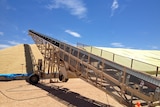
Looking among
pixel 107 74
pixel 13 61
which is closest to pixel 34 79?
pixel 107 74

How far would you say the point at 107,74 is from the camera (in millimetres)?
12008

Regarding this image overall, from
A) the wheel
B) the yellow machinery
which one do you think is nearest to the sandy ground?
the wheel

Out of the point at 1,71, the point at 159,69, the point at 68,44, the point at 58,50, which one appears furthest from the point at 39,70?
the point at 159,69

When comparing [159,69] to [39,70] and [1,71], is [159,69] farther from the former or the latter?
[1,71]

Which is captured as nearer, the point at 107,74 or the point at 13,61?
the point at 107,74

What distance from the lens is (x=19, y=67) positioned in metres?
31.9

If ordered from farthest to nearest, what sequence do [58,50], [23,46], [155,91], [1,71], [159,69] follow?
[23,46] < [1,71] < [58,50] < [159,69] < [155,91]

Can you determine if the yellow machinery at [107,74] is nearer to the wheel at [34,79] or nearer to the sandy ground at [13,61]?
the wheel at [34,79]

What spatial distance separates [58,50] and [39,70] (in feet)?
14.5

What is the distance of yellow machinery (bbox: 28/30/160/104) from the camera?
9.55m

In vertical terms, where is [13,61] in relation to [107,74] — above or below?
below

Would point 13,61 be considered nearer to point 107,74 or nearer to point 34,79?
point 34,79

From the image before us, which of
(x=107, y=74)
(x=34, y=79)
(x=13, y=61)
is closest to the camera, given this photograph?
(x=107, y=74)

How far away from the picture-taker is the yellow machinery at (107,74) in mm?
9555
